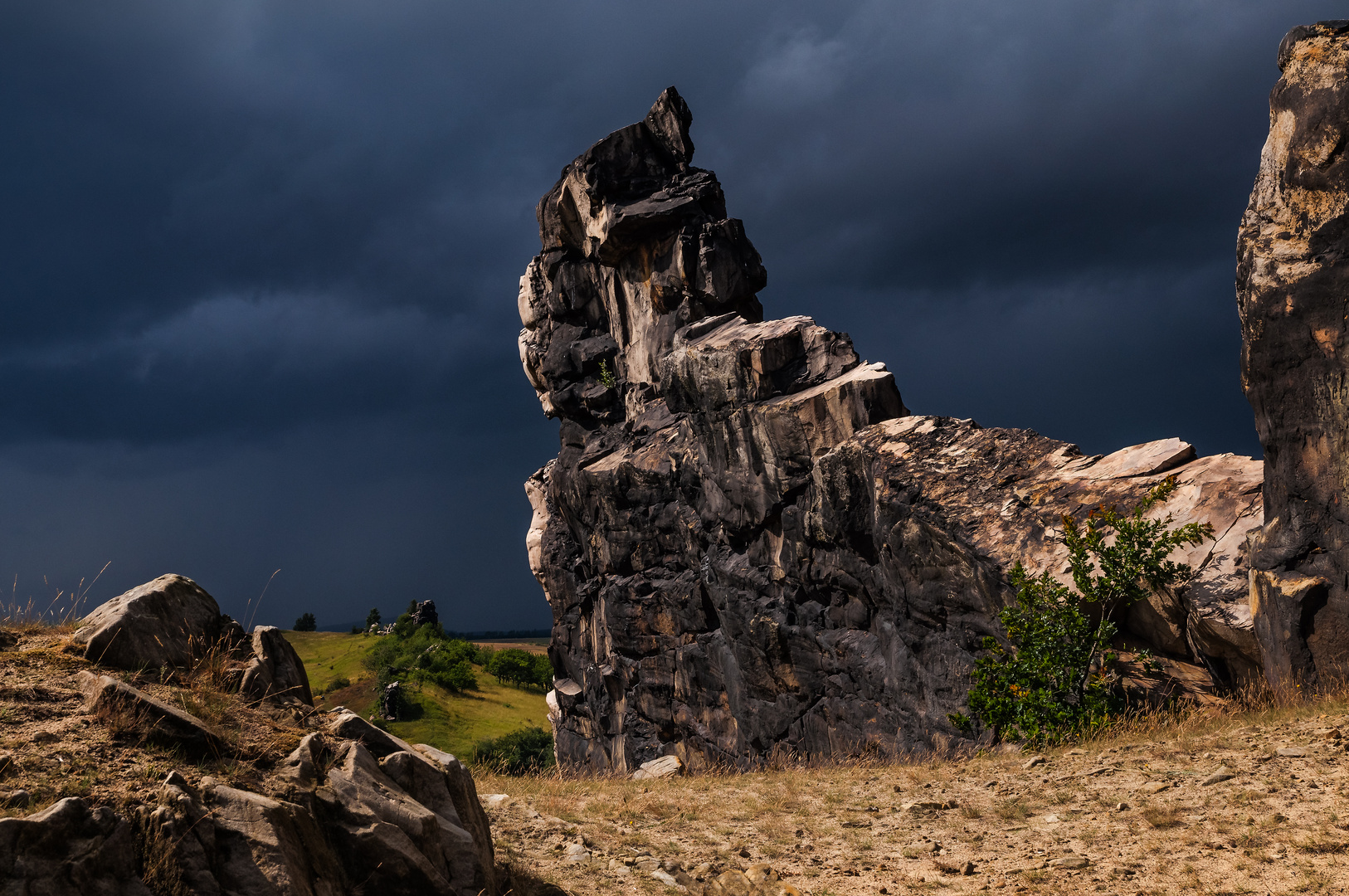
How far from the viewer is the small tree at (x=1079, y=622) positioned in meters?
15.2

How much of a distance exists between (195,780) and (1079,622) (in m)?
15.1

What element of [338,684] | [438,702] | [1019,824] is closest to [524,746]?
[438,702]

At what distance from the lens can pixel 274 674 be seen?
9359mm

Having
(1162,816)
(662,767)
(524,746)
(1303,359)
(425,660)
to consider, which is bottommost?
(524,746)

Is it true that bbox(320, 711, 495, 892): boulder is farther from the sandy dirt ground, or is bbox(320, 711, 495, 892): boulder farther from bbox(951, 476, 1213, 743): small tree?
bbox(951, 476, 1213, 743): small tree

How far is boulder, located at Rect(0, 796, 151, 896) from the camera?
4988mm

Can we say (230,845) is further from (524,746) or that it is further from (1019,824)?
(524,746)

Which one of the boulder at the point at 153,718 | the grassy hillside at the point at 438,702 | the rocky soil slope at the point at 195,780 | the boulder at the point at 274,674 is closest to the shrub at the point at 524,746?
the grassy hillside at the point at 438,702

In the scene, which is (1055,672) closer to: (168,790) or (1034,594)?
(1034,594)

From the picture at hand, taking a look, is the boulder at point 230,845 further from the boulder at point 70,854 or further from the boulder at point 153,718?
the boulder at point 153,718

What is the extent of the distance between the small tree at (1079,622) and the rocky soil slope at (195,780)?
38.6 ft

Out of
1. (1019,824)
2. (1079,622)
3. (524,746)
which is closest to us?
(1019,824)

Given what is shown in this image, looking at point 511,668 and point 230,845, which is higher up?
point 230,845

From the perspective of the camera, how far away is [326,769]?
23.9 ft
